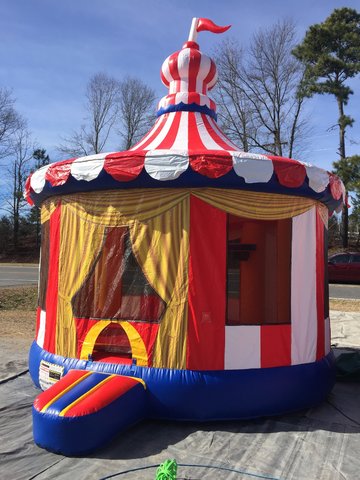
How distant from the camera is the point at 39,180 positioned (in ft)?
15.8

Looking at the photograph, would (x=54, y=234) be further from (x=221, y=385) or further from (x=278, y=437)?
(x=278, y=437)

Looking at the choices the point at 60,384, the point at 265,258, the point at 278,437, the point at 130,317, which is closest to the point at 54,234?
the point at 130,317

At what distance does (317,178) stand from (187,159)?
1.36 m

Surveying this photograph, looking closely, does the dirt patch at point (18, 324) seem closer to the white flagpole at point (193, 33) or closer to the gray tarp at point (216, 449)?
the gray tarp at point (216, 449)

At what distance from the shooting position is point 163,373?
4.09 m

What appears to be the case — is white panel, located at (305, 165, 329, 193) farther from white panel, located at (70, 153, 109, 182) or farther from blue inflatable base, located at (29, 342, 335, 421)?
white panel, located at (70, 153, 109, 182)

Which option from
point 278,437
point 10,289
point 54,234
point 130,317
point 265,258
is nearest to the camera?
point 278,437

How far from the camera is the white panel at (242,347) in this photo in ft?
13.7

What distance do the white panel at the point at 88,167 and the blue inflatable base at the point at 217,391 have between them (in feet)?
5.84

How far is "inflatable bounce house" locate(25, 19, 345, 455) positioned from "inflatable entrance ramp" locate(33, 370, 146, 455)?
2 cm

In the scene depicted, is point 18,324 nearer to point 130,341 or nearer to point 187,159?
point 130,341

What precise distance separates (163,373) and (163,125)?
290 centimetres

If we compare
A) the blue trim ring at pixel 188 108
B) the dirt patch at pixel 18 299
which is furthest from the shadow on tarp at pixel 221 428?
the dirt patch at pixel 18 299

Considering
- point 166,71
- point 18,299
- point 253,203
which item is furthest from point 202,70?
point 18,299
